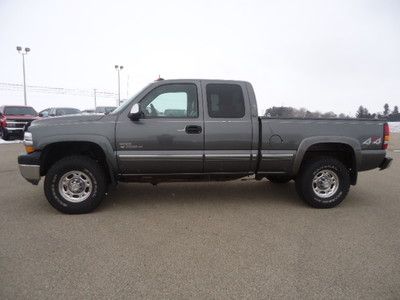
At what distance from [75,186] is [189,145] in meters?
1.72

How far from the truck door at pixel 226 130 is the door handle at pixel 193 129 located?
0.33 ft

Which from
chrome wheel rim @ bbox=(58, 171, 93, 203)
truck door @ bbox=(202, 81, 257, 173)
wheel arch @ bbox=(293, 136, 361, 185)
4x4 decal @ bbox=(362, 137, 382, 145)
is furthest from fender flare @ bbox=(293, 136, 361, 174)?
chrome wheel rim @ bbox=(58, 171, 93, 203)

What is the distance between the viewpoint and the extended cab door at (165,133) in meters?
4.91

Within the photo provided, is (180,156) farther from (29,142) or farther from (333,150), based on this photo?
(333,150)

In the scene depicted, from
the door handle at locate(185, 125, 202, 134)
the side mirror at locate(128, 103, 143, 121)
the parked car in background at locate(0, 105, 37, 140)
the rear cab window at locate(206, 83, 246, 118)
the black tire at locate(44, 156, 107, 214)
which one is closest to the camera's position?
the side mirror at locate(128, 103, 143, 121)

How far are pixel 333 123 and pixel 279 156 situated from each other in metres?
0.96

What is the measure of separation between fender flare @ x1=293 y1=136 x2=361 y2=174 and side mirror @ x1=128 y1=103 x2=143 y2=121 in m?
2.37

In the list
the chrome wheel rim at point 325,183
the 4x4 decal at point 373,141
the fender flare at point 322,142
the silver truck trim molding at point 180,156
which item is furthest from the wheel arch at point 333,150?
the silver truck trim molding at point 180,156

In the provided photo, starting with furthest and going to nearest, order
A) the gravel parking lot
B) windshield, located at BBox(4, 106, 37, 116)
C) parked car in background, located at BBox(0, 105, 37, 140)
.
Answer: windshield, located at BBox(4, 106, 37, 116) < parked car in background, located at BBox(0, 105, 37, 140) < the gravel parking lot

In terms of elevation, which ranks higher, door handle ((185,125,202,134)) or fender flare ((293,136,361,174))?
door handle ((185,125,202,134))

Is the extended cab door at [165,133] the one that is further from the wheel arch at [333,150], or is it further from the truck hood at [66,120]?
the wheel arch at [333,150]

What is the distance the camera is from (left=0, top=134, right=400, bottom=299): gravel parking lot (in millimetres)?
2936

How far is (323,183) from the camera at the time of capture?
17.6 ft

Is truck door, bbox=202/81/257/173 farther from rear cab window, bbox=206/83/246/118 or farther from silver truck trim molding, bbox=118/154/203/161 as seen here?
silver truck trim molding, bbox=118/154/203/161
